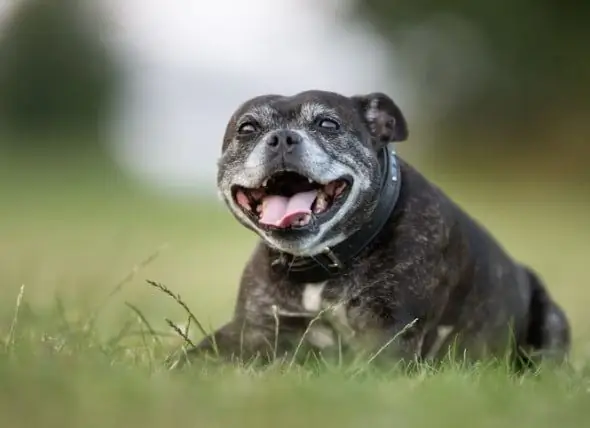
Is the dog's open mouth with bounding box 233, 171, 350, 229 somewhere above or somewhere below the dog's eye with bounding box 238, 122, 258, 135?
below

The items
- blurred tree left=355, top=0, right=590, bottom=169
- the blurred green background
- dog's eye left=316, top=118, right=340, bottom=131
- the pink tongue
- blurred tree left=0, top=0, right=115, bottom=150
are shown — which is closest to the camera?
the pink tongue

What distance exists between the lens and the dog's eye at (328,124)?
17.7ft

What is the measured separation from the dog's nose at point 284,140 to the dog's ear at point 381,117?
0.55m

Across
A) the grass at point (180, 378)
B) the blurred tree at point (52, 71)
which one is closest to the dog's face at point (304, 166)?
the grass at point (180, 378)

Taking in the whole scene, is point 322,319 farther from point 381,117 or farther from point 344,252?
point 381,117

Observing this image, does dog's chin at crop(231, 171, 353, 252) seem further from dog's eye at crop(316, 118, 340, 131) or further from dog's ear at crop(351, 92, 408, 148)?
dog's ear at crop(351, 92, 408, 148)

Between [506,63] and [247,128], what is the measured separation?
21.7 metres

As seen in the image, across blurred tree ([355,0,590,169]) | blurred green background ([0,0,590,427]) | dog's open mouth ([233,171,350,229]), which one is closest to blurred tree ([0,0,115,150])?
blurred green background ([0,0,590,427])

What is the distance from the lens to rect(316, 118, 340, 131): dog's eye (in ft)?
17.7

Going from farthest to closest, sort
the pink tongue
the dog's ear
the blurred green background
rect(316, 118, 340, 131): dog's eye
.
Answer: the blurred green background, the dog's ear, rect(316, 118, 340, 131): dog's eye, the pink tongue

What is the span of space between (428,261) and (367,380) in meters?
1.38

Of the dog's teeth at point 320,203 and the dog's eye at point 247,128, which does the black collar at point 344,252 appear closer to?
the dog's teeth at point 320,203

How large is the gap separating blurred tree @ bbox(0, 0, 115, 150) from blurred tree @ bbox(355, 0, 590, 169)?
9.10 m

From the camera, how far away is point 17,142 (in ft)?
98.2
